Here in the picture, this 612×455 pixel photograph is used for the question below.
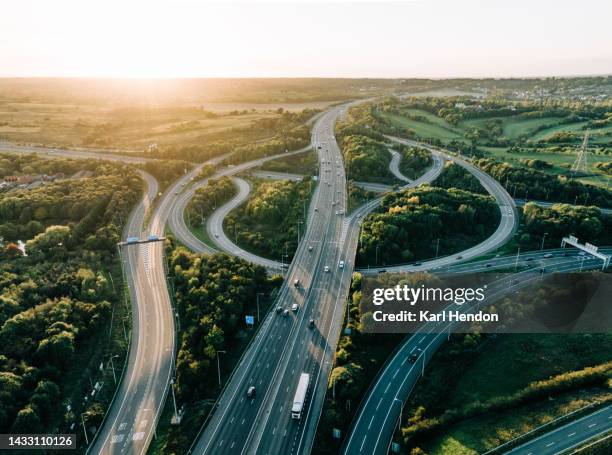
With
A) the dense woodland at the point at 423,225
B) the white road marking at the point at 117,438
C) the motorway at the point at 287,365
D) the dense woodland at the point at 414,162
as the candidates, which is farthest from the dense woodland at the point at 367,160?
the white road marking at the point at 117,438

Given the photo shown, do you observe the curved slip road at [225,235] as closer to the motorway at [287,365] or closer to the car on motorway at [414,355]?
the motorway at [287,365]

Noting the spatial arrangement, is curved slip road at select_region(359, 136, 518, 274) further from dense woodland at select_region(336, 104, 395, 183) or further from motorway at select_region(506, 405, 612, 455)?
motorway at select_region(506, 405, 612, 455)

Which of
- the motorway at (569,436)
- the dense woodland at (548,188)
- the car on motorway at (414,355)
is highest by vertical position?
the dense woodland at (548,188)

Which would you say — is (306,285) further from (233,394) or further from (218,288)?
(233,394)

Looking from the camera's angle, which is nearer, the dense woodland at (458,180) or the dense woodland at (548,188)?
the dense woodland at (548,188)

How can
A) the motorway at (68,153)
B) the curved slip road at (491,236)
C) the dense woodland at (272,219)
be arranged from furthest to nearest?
1. the motorway at (68,153)
2. the dense woodland at (272,219)
3. the curved slip road at (491,236)

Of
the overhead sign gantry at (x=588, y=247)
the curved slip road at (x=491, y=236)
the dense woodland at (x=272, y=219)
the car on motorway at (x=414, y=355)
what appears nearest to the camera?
the car on motorway at (x=414, y=355)

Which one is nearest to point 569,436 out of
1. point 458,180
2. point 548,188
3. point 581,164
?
point 548,188

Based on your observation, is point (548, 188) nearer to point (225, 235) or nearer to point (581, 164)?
point (581, 164)
